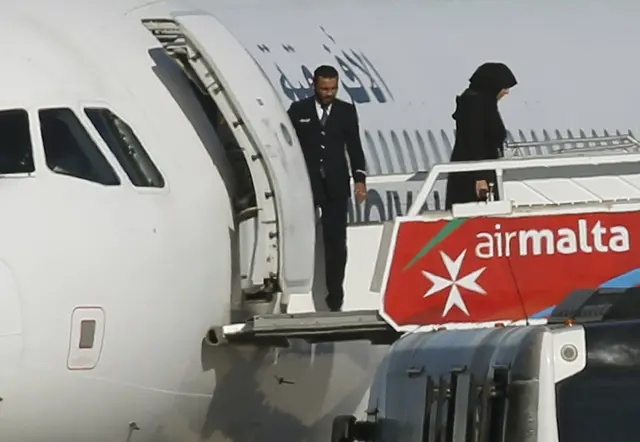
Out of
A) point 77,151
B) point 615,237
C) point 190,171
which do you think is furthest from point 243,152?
point 615,237

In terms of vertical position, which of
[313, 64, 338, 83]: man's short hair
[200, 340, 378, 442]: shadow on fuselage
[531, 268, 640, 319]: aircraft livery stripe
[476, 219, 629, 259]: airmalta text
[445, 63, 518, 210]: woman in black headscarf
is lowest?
[200, 340, 378, 442]: shadow on fuselage

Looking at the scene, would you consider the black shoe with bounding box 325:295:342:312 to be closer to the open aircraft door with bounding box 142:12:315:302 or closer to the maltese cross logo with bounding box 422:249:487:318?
the open aircraft door with bounding box 142:12:315:302

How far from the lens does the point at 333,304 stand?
12477 mm

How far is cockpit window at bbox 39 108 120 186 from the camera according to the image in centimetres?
1131

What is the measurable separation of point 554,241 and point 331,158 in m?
1.77

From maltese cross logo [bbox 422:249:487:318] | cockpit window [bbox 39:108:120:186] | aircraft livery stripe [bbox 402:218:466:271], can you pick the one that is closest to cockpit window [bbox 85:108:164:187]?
cockpit window [bbox 39:108:120:186]

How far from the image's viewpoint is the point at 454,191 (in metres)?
13.0

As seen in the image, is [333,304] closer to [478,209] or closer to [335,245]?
[335,245]

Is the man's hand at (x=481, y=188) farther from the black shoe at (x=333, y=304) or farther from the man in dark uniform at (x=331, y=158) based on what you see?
the black shoe at (x=333, y=304)

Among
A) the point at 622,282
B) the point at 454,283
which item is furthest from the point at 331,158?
the point at 622,282

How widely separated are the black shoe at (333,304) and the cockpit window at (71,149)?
1794 mm

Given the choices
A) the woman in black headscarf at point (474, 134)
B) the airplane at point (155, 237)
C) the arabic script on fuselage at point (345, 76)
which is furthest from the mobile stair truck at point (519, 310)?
the arabic script on fuselage at point (345, 76)

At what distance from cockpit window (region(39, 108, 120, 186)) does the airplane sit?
1 cm

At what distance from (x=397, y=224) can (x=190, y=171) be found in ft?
4.31
